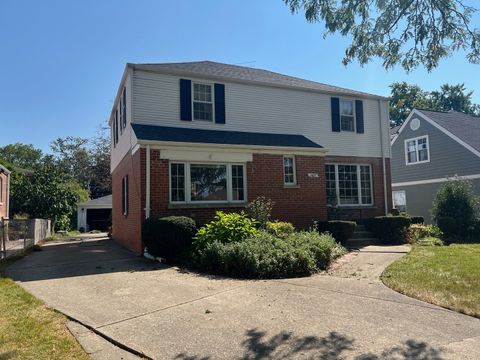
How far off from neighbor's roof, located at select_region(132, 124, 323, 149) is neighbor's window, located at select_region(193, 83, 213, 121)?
24.4 inches

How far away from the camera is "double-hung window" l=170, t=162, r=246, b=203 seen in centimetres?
1327

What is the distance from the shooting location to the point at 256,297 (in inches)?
277

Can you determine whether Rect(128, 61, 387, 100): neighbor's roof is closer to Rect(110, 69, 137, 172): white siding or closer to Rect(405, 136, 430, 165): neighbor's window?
Rect(110, 69, 137, 172): white siding

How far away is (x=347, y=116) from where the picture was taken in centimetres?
1822

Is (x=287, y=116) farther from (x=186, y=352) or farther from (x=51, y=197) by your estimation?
(x=51, y=197)

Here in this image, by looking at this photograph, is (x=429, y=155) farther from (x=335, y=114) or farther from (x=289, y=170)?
(x=289, y=170)

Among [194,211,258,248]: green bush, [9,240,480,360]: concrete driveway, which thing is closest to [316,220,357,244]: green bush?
[194,211,258,248]: green bush

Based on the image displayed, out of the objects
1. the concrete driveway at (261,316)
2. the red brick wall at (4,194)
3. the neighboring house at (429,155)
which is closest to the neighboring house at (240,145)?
the concrete driveway at (261,316)

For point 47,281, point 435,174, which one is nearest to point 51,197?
point 47,281

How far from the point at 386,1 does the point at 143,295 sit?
21.3 feet

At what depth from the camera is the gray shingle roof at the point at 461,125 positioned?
22794 millimetres

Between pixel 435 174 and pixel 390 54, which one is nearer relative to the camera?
pixel 390 54

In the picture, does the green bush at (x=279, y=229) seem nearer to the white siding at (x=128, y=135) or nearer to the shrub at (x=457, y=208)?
the white siding at (x=128, y=135)

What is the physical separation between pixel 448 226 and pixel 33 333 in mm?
15712
